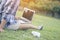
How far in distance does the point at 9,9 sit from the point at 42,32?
0.31 metres

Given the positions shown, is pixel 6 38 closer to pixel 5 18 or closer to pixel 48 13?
pixel 5 18

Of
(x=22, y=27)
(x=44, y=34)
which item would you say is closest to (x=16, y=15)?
(x=22, y=27)

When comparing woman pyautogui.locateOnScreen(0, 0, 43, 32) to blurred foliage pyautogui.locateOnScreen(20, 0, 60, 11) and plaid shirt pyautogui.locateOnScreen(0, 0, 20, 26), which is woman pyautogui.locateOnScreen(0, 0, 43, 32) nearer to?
plaid shirt pyautogui.locateOnScreen(0, 0, 20, 26)

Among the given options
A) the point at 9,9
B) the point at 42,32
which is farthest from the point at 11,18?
the point at 42,32

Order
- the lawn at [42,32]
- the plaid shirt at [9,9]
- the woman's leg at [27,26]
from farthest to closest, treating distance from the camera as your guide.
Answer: the woman's leg at [27,26]
the plaid shirt at [9,9]
the lawn at [42,32]

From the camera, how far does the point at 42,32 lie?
7.38ft

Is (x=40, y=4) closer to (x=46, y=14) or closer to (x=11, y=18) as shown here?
(x=46, y=14)

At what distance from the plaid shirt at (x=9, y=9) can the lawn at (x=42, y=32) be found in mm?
102

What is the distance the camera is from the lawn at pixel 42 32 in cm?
209

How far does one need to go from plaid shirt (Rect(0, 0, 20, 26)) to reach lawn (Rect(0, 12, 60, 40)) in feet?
0.33

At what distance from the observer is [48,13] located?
244cm

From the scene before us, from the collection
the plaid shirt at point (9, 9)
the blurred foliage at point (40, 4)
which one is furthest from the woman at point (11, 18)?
the blurred foliage at point (40, 4)

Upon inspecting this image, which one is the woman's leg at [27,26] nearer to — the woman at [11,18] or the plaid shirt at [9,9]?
the woman at [11,18]

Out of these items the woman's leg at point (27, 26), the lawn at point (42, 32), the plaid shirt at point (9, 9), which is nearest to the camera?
the lawn at point (42, 32)
